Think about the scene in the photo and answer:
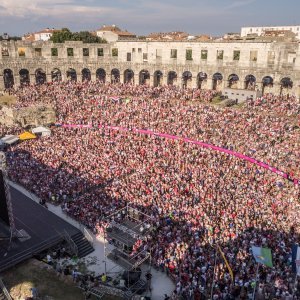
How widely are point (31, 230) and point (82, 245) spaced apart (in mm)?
3772

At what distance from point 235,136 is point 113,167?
494 inches

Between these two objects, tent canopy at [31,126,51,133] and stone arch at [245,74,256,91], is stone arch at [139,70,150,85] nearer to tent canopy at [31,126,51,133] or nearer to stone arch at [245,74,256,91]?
stone arch at [245,74,256,91]

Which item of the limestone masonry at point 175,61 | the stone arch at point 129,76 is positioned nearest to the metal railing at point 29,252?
the limestone masonry at point 175,61

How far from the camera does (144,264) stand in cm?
2045

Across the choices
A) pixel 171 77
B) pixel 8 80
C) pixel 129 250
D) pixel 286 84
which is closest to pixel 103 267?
pixel 129 250

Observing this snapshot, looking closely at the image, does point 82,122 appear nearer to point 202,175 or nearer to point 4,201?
point 202,175

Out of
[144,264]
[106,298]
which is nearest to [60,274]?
[106,298]

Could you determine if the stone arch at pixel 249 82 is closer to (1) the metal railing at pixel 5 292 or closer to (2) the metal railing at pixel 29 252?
(2) the metal railing at pixel 29 252

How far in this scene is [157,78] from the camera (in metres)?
55.0

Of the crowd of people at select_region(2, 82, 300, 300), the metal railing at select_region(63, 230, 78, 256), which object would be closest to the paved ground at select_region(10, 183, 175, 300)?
the crowd of people at select_region(2, 82, 300, 300)

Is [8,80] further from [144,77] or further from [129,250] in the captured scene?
[129,250]

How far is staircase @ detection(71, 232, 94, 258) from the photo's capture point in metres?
21.5

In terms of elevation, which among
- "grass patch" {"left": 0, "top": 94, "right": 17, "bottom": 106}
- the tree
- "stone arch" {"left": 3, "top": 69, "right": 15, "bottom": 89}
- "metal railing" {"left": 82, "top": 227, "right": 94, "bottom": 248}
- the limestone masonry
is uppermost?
the tree

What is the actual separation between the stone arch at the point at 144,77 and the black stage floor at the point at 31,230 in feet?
108
